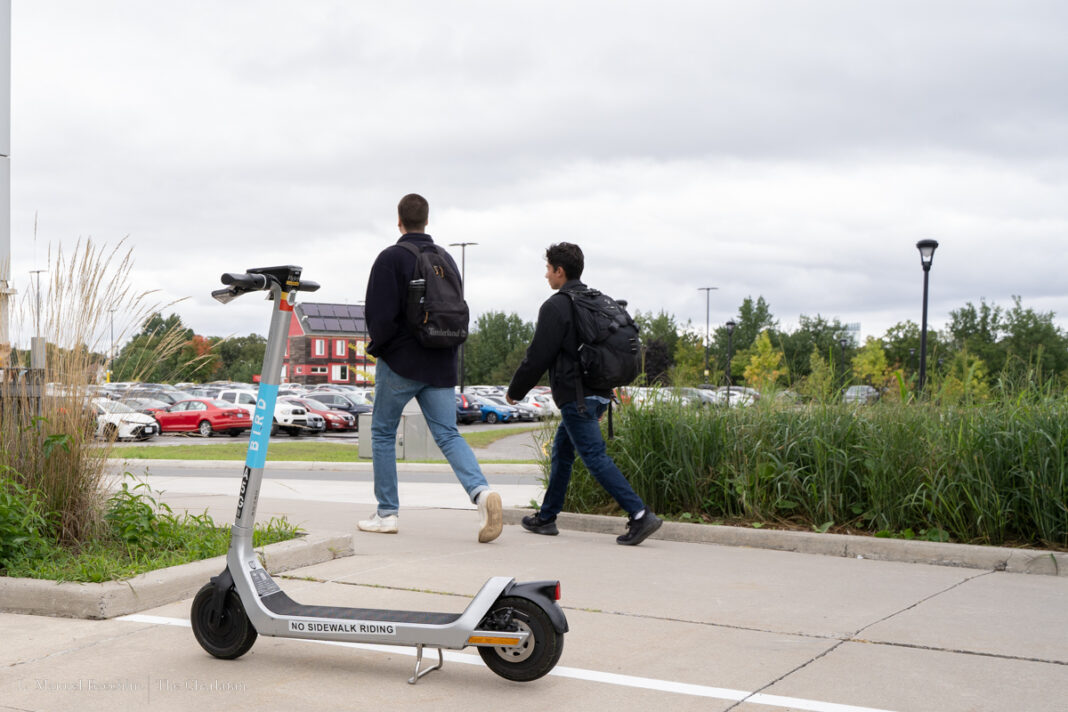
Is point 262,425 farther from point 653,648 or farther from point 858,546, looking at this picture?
point 858,546

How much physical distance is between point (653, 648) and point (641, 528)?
7.88ft

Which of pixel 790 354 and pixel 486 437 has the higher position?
pixel 790 354

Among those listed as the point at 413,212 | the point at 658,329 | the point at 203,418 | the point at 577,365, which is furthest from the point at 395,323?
the point at 658,329

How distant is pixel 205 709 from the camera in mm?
3289

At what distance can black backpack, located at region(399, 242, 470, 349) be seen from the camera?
20.0 feet

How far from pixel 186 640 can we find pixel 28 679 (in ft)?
2.09

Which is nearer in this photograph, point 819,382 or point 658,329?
point 819,382

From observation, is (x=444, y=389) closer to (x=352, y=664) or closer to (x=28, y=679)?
(x=352, y=664)

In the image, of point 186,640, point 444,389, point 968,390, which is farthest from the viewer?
point 968,390

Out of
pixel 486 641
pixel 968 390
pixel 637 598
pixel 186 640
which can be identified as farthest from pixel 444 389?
pixel 968 390

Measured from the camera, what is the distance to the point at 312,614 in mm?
3590

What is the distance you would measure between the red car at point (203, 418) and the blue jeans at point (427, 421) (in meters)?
29.4

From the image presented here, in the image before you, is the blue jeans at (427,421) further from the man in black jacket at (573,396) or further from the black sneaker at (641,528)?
the black sneaker at (641,528)

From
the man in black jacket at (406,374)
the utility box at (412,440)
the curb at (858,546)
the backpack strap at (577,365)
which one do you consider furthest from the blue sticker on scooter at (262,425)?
the utility box at (412,440)
